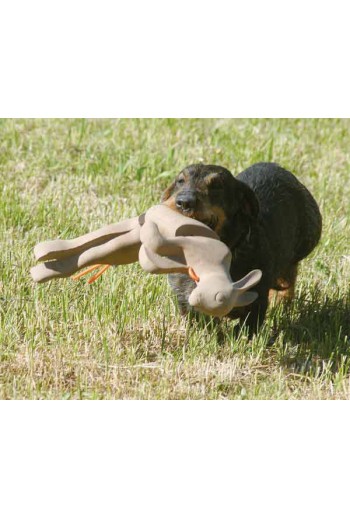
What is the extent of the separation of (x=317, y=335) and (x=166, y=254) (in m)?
1.69

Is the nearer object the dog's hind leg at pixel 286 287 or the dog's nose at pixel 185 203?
the dog's nose at pixel 185 203

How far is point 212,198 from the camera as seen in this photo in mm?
6074

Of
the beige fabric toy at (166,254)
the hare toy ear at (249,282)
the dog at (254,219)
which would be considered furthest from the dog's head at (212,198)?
the hare toy ear at (249,282)

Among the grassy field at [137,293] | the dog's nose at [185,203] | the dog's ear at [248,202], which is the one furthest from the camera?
the dog's ear at [248,202]

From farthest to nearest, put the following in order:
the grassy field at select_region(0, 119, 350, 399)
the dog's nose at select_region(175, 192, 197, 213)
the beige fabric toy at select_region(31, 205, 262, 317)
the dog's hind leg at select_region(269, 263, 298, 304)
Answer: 1. the dog's hind leg at select_region(269, 263, 298, 304)
2. the grassy field at select_region(0, 119, 350, 399)
3. the dog's nose at select_region(175, 192, 197, 213)
4. the beige fabric toy at select_region(31, 205, 262, 317)

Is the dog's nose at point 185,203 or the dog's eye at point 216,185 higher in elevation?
the dog's eye at point 216,185

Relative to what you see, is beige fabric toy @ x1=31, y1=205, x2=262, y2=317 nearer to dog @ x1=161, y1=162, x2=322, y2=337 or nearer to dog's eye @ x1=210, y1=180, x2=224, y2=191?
dog @ x1=161, y1=162, x2=322, y2=337

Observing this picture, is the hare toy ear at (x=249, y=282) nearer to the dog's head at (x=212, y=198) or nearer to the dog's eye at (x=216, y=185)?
the dog's head at (x=212, y=198)

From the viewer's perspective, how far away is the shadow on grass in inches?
250

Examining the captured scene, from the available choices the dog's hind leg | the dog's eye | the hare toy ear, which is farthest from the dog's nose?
the dog's hind leg

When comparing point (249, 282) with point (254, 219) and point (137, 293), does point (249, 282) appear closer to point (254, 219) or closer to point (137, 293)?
point (254, 219)

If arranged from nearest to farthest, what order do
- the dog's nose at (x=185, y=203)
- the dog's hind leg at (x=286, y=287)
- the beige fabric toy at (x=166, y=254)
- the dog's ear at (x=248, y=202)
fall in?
the beige fabric toy at (x=166, y=254), the dog's nose at (x=185, y=203), the dog's ear at (x=248, y=202), the dog's hind leg at (x=286, y=287)

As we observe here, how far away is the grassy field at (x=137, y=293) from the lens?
6004 millimetres

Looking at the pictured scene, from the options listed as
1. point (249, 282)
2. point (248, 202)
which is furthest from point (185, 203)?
point (249, 282)
